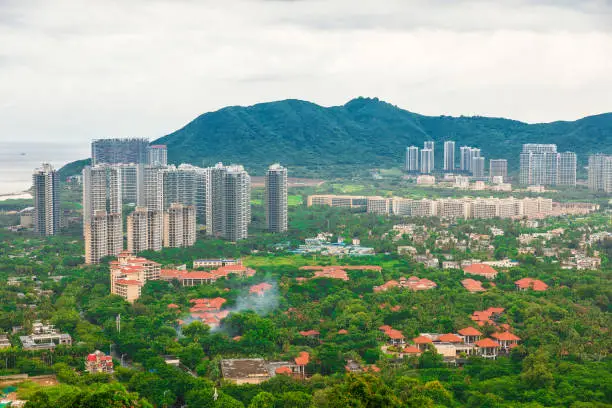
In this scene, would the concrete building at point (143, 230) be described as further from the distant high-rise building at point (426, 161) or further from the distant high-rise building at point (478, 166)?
the distant high-rise building at point (426, 161)

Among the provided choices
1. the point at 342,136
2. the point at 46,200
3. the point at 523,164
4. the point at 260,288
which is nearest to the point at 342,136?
the point at 342,136

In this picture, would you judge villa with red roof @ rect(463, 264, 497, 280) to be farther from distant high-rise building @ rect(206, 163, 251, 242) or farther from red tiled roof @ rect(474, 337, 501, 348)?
distant high-rise building @ rect(206, 163, 251, 242)

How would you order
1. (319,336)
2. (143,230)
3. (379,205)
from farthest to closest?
(379,205)
(143,230)
(319,336)

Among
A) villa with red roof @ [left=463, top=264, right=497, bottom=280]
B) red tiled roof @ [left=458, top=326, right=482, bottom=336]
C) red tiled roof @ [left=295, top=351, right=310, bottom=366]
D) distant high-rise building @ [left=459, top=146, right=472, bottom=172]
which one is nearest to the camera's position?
red tiled roof @ [left=295, top=351, right=310, bottom=366]

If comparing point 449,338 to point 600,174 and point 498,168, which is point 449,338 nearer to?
point 600,174

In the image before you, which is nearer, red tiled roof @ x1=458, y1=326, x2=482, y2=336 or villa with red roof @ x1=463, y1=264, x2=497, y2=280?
red tiled roof @ x1=458, y1=326, x2=482, y2=336

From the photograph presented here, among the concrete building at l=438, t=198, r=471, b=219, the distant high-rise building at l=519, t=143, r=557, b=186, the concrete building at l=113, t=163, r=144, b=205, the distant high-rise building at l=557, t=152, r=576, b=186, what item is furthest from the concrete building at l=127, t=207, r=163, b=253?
the distant high-rise building at l=557, t=152, r=576, b=186

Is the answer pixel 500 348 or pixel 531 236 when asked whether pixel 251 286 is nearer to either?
pixel 500 348
